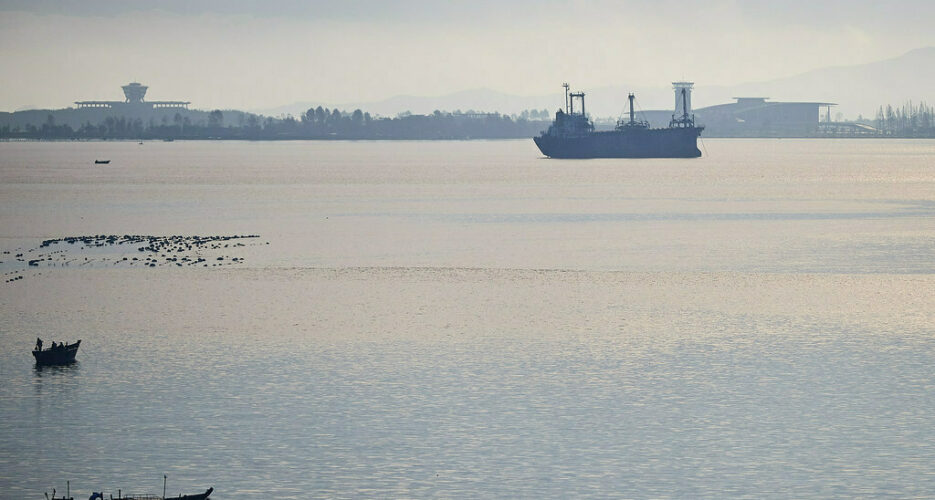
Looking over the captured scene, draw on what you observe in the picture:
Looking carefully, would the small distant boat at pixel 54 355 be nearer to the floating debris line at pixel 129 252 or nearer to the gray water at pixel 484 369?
the gray water at pixel 484 369

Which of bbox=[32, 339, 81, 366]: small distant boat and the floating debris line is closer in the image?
bbox=[32, 339, 81, 366]: small distant boat

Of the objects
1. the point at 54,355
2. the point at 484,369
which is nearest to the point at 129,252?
the point at 54,355

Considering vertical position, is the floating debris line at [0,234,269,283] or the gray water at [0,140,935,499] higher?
the floating debris line at [0,234,269,283]

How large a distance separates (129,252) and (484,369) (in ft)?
146

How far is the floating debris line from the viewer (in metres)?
74.2

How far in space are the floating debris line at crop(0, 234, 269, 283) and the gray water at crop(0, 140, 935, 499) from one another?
0.70 meters

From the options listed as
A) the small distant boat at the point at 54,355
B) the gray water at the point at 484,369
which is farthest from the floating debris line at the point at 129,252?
the small distant boat at the point at 54,355

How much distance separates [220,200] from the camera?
140 meters

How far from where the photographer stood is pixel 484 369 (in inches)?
1661

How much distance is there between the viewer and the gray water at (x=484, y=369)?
30.3m

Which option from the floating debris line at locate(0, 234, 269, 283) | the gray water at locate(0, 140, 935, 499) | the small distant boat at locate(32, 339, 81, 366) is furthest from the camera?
the floating debris line at locate(0, 234, 269, 283)

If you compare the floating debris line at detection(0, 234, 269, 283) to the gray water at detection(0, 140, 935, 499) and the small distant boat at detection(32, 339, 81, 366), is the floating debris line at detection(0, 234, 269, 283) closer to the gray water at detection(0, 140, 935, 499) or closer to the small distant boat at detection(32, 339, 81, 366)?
the gray water at detection(0, 140, 935, 499)

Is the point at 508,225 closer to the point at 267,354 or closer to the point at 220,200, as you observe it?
the point at 220,200

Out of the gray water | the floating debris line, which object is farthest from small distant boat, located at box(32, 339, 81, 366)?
the floating debris line
